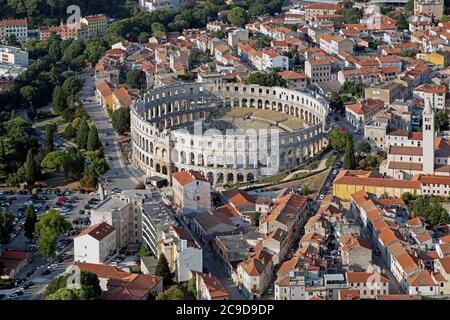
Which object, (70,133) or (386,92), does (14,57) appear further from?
(386,92)

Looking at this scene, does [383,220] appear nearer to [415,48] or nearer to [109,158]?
[109,158]

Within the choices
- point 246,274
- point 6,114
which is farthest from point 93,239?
point 6,114

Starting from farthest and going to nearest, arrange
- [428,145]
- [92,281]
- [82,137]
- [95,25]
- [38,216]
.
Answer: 1. [95,25]
2. [82,137]
3. [428,145]
4. [38,216]
5. [92,281]

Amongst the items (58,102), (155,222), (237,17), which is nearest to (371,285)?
(155,222)

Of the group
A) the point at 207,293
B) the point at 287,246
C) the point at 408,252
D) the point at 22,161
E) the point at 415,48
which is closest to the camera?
the point at 207,293

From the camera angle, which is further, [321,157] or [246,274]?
[321,157]

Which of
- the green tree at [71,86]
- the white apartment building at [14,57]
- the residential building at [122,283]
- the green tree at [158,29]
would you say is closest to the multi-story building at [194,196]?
the residential building at [122,283]
